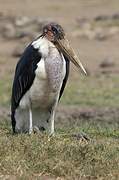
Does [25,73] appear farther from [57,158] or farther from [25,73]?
[57,158]

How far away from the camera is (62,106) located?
12.4 m

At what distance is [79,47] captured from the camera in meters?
20.5

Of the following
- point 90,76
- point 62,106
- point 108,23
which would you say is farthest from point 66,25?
point 62,106

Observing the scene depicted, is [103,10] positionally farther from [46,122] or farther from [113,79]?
[46,122]

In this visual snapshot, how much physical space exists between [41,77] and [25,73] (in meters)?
0.16

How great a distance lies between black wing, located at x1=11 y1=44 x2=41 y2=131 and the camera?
22.2ft

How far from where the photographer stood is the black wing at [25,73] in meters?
6.77

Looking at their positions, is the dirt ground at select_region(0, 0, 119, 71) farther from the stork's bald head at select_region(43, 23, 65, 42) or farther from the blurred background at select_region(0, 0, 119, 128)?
the stork's bald head at select_region(43, 23, 65, 42)

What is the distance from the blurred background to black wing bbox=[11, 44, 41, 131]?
2270mm

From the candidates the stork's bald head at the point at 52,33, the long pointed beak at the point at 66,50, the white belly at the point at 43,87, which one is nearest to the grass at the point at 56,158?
the white belly at the point at 43,87

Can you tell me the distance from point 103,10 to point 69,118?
61.1 ft

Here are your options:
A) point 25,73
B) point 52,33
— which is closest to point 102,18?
point 52,33

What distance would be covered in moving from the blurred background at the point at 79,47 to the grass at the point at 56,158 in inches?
117

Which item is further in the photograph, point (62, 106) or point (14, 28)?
point (14, 28)
